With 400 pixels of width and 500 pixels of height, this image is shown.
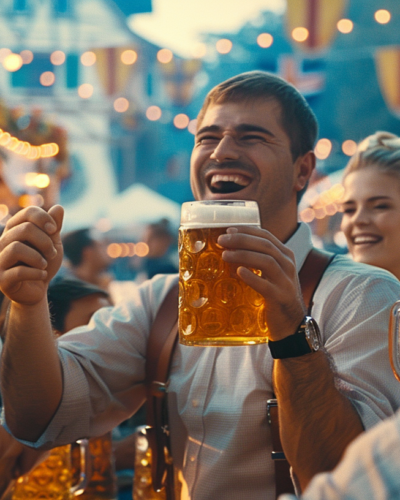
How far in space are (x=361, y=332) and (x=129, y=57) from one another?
292 inches

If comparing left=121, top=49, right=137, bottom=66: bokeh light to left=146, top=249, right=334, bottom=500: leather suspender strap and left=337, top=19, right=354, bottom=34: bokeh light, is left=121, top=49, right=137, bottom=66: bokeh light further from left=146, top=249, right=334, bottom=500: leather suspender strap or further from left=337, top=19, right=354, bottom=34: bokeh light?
left=146, top=249, right=334, bottom=500: leather suspender strap

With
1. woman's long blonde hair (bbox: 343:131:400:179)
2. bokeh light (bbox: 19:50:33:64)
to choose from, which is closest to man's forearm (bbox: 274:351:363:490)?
woman's long blonde hair (bbox: 343:131:400:179)

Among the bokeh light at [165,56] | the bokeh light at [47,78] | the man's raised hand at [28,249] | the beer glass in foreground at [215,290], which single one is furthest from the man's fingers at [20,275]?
the bokeh light at [47,78]

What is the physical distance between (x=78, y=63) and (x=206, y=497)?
9227 millimetres

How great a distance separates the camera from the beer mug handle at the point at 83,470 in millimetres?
1439

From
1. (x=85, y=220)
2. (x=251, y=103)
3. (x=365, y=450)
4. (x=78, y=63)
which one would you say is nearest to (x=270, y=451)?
(x=251, y=103)

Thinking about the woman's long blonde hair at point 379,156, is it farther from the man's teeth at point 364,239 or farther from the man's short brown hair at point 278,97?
the man's short brown hair at point 278,97

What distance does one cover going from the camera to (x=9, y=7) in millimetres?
12484

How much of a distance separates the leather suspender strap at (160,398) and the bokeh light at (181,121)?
8.96 metres

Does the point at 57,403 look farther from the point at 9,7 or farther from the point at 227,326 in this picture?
the point at 9,7

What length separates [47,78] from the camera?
34.0ft

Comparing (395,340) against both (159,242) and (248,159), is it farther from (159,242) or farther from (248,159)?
(159,242)

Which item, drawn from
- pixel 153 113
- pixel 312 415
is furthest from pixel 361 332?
pixel 153 113

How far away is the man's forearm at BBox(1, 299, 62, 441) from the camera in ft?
4.16
